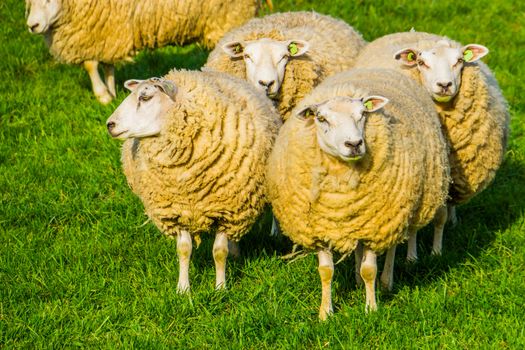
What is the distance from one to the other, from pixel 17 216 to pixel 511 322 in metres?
3.53

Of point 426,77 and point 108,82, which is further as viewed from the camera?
point 108,82

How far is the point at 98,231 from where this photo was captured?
655 cm

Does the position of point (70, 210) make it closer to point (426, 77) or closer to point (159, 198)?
point (159, 198)

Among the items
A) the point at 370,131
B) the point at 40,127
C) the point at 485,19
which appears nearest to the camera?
the point at 370,131

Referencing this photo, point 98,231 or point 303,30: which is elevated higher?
point 303,30

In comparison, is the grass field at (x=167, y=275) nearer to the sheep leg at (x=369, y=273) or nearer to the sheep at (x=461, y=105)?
the sheep leg at (x=369, y=273)

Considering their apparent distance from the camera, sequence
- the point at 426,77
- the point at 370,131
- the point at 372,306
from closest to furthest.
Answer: the point at 370,131
the point at 372,306
the point at 426,77

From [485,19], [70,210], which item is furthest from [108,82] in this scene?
[485,19]

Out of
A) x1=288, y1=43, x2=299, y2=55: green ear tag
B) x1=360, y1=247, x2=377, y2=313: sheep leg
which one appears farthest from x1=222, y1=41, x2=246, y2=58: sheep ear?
x1=360, y1=247, x2=377, y2=313: sheep leg

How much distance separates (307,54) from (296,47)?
0.18 meters

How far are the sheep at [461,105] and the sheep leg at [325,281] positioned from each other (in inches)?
36.4

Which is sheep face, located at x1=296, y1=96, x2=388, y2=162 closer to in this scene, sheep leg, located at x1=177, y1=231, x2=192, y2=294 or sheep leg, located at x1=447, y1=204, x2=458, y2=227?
sheep leg, located at x1=177, y1=231, x2=192, y2=294

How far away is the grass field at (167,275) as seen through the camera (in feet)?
16.9

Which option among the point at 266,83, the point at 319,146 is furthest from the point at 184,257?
the point at 266,83
